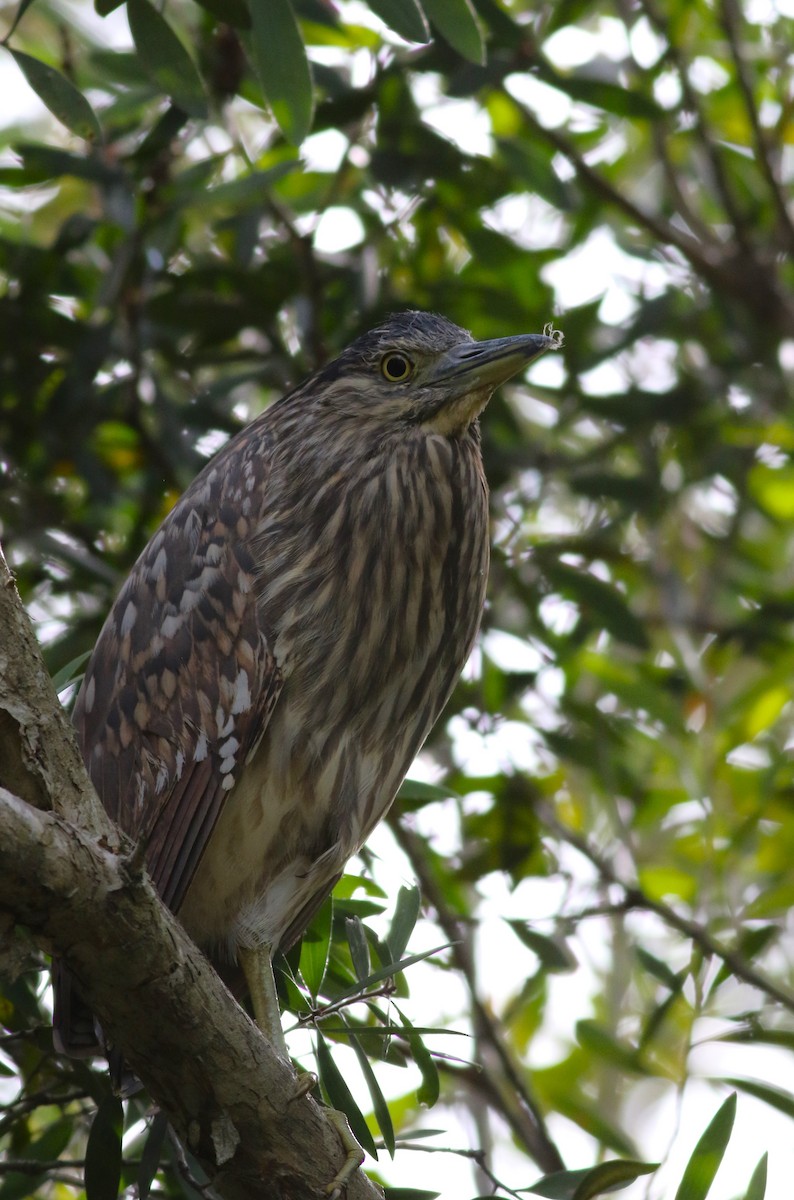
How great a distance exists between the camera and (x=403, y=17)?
7.42 ft

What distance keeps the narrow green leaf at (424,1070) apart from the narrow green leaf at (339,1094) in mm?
102

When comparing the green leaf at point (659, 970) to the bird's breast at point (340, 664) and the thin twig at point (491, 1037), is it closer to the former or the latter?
the thin twig at point (491, 1037)

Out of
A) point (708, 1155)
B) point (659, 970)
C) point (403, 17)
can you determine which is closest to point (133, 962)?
point (708, 1155)

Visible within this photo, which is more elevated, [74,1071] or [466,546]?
[466,546]

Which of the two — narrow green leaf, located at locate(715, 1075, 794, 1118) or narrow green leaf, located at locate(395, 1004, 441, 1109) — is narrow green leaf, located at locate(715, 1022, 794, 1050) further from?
narrow green leaf, located at locate(395, 1004, 441, 1109)

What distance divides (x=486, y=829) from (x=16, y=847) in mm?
2091

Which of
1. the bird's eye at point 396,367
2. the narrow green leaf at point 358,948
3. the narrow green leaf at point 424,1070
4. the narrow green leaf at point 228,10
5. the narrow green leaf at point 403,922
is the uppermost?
the narrow green leaf at point 228,10

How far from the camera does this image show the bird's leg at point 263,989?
2504mm

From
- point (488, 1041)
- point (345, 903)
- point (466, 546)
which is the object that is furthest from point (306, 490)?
point (488, 1041)

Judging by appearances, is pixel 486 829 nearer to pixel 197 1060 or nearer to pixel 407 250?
pixel 407 250

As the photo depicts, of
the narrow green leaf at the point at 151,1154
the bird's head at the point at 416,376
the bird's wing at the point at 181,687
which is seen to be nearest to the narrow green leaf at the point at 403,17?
the bird's head at the point at 416,376

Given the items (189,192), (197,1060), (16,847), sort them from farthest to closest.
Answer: (189,192) → (197,1060) → (16,847)

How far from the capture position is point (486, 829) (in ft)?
11.8

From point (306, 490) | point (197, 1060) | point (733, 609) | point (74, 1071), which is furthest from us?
point (733, 609)
